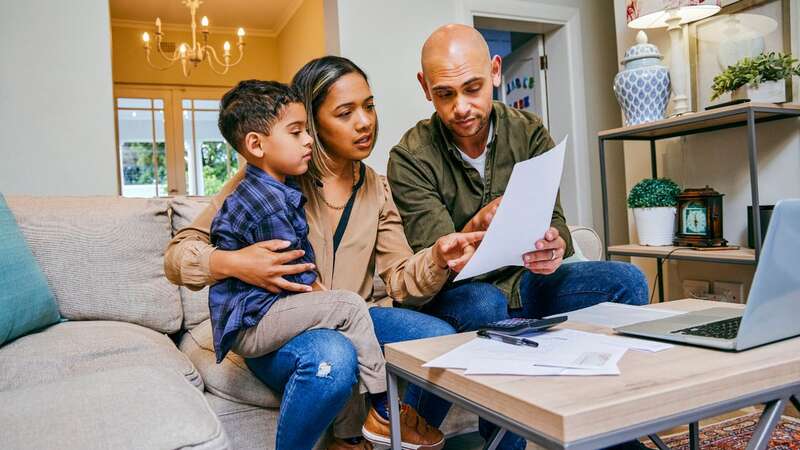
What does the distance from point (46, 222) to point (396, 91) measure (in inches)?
80.6

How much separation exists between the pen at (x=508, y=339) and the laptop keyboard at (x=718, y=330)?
0.76 ft

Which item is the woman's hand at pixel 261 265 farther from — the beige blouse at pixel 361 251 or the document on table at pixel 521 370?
the document on table at pixel 521 370

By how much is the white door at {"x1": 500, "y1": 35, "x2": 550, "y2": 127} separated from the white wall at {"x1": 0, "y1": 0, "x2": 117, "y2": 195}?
2547mm

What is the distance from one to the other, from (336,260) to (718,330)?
31.7 inches

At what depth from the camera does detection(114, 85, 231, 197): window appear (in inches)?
232

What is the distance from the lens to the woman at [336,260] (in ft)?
3.70

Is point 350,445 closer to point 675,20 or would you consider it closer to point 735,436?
point 735,436

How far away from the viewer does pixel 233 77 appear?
6.16m

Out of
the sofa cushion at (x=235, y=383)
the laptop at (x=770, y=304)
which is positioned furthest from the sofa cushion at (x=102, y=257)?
the laptop at (x=770, y=304)

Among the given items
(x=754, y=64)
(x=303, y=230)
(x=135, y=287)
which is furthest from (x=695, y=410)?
(x=754, y=64)

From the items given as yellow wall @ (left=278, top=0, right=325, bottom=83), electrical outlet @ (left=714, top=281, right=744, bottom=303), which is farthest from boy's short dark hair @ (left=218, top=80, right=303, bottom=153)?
yellow wall @ (left=278, top=0, right=325, bottom=83)

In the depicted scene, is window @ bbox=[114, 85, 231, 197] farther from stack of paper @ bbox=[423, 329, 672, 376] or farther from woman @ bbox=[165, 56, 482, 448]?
stack of paper @ bbox=[423, 329, 672, 376]

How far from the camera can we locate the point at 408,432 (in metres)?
1.15

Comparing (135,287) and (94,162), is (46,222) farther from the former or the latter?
(94,162)
